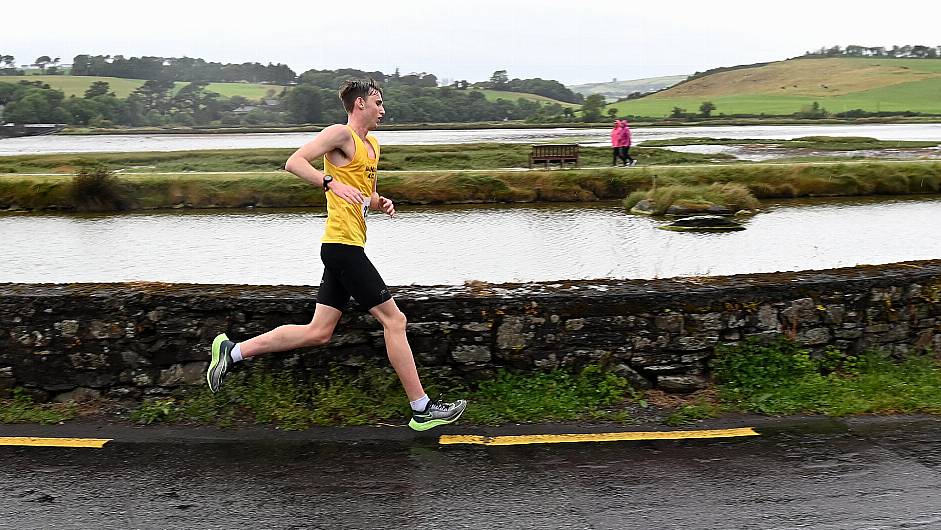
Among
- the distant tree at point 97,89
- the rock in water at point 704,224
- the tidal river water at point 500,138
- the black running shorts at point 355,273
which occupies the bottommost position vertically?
the rock in water at point 704,224

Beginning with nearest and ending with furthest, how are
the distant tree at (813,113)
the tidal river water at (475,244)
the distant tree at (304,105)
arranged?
the tidal river water at (475,244) → the distant tree at (813,113) → the distant tree at (304,105)

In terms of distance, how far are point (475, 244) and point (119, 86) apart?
148378 mm

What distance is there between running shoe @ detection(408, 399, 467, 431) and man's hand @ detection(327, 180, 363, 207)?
1427mm

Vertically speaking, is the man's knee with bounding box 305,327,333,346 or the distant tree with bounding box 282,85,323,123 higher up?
the distant tree with bounding box 282,85,323,123

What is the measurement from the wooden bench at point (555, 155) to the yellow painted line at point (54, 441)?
116 feet

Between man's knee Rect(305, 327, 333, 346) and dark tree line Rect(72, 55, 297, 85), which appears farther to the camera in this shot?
dark tree line Rect(72, 55, 297, 85)

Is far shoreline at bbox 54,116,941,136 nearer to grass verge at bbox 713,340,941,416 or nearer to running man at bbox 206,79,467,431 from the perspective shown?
grass verge at bbox 713,340,941,416

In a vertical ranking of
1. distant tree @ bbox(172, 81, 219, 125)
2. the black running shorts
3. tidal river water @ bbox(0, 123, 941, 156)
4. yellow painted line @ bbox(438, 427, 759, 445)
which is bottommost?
yellow painted line @ bbox(438, 427, 759, 445)

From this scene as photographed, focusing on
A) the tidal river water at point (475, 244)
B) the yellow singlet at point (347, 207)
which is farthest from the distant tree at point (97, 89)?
the yellow singlet at point (347, 207)

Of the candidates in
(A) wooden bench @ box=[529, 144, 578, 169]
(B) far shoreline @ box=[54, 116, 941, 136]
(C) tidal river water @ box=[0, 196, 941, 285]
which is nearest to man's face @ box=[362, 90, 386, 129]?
(C) tidal river water @ box=[0, 196, 941, 285]

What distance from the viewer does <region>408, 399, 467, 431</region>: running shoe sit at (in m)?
5.73

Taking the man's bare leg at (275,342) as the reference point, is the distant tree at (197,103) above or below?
above

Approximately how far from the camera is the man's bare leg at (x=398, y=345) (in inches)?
224

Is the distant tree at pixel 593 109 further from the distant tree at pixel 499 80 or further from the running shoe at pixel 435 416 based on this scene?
the running shoe at pixel 435 416
